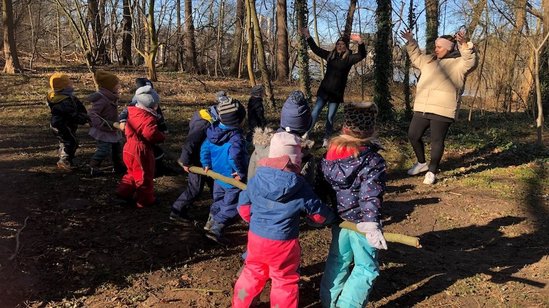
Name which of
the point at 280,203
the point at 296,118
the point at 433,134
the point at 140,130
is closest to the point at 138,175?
the point at 140,130

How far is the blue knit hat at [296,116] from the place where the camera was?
353cm

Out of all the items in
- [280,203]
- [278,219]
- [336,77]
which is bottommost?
[278,219]

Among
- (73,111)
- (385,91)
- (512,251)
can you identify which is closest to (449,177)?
(512,251)

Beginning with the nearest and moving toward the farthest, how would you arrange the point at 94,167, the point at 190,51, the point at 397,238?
the point at 397,238
the point at 94,167
the point at 190,51

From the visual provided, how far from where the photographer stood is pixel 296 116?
11.6 feet

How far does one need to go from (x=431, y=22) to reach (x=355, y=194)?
990 centimetres

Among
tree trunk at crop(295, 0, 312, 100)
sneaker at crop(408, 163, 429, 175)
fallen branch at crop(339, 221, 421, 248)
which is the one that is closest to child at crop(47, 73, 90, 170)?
fallen branch at crop(339, 221, 421, 248)

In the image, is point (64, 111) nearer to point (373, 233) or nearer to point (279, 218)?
point (279, 218)

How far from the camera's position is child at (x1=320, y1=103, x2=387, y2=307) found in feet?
10.7

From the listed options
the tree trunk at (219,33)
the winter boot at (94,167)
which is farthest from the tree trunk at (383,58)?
the tree trunk at (219,33)

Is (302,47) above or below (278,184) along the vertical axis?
above

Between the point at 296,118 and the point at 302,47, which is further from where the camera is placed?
the point at 302,47

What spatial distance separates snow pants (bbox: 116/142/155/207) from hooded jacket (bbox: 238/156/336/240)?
2500mm

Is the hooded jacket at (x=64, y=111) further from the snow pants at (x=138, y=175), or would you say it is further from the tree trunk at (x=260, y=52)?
the tree trunk at (x=260, y=52)
